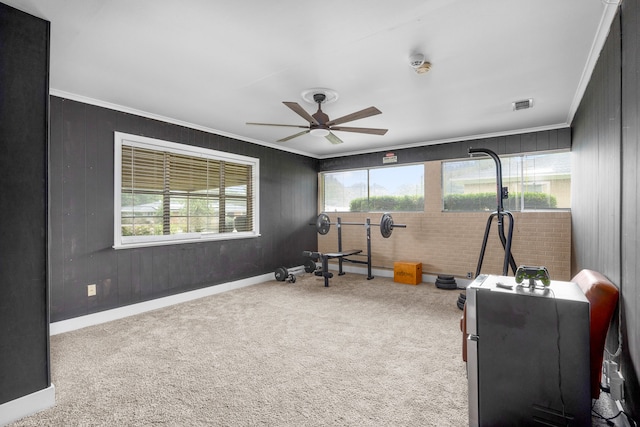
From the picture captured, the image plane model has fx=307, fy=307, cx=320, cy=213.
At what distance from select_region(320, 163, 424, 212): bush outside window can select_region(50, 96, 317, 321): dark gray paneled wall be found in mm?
2449

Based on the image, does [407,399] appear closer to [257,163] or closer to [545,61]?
[545,61]

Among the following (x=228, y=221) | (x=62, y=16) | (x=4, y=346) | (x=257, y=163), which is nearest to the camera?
(x=4, y=346)

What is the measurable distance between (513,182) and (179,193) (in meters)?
5.23

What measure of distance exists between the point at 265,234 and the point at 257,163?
4.35 feet

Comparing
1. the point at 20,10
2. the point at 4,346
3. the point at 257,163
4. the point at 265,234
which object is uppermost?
the point at 20,10

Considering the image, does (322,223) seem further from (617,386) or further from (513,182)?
(617,386)

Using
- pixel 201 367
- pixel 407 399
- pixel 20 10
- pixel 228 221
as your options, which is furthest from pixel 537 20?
pixel 228 221

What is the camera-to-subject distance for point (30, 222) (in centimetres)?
202

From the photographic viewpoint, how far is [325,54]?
2.59 metres

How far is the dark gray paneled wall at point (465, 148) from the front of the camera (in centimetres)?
467

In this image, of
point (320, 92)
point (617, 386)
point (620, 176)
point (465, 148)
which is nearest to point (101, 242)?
point (320, 92)

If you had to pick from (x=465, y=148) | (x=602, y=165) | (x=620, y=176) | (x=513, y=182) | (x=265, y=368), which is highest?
(x=465, y=148)

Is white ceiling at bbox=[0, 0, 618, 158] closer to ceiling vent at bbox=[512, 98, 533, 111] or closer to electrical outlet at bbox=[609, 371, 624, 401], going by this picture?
ceiling vent at bbox=[512, 98, 533, 111]

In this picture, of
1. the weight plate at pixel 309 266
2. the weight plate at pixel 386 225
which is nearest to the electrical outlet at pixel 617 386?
the weight plate at pixel 386 225
